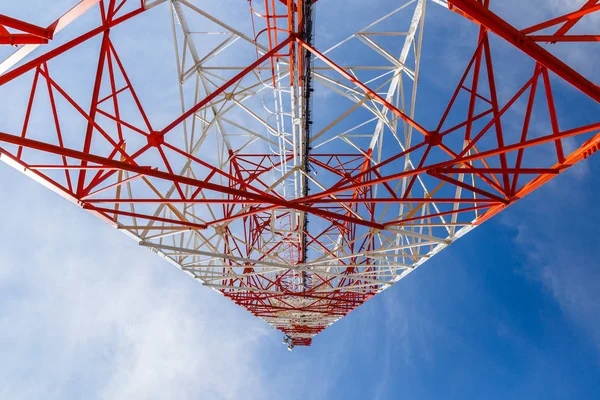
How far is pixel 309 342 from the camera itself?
57.7 metres

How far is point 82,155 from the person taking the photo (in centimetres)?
866

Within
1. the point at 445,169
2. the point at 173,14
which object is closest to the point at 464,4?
the point at 445,169

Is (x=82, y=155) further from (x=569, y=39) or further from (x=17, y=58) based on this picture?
(x=569, y=39)

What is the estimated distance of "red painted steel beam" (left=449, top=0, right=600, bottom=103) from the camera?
22.7ft

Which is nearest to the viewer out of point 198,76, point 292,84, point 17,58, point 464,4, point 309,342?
point 464,4

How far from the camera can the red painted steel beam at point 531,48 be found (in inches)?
273

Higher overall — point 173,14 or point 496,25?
point 173,14

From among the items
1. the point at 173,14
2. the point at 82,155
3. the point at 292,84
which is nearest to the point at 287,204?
the point at 292,84

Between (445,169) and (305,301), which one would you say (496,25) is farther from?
(305,301)

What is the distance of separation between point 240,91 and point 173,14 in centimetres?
405

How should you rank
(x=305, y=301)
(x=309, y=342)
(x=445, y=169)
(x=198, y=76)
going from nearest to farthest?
1. (x=445, y=169)
2. (x=198, y=76)
3. (x=305, y=301)
4. (x=309, y=342)

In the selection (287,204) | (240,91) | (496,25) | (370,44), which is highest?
(370,44)

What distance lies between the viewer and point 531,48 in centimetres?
704

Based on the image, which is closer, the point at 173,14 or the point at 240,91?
the point at 173,14
